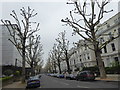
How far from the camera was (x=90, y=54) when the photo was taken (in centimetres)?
4844

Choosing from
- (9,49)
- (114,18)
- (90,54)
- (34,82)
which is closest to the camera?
(34,82)

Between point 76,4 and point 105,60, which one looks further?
point 105,60

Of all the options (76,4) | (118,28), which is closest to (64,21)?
(76,4)

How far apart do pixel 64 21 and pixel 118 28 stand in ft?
60.8

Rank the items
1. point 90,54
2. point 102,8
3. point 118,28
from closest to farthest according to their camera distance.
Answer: point 102,8, point 118,28, point 90,54

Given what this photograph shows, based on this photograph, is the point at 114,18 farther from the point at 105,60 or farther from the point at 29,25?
the point at 29,25

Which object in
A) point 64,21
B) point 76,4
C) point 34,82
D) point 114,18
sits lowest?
point 34,82

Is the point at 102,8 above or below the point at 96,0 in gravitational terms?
below

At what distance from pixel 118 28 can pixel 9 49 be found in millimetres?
54100

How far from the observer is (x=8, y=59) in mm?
68938

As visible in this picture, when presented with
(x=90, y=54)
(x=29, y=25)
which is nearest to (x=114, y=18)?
(x=90, y=54)

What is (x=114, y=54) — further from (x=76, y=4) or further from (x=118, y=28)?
(x=76, y=4)

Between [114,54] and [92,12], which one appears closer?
[92,12]

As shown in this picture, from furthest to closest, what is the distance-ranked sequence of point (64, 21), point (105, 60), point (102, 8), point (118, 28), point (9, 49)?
point (9, 49)
point (105, 60)
point (118, 28)
point (64, 21)
point (102, 8)
